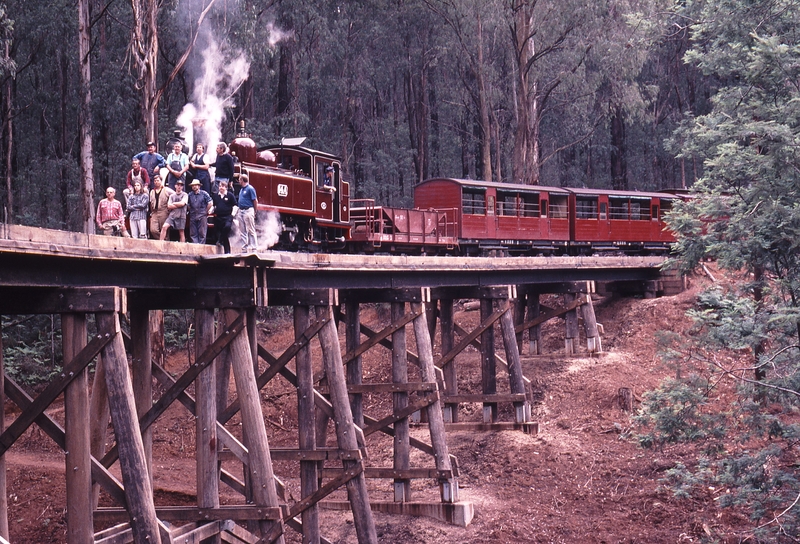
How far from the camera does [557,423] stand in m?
22.1

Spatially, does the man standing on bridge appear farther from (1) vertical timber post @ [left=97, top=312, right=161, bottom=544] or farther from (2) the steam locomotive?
(1) vertical timber post @ [left=97, top=312, right=161, bottom=544]

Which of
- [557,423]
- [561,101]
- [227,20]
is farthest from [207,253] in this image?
[561,101]

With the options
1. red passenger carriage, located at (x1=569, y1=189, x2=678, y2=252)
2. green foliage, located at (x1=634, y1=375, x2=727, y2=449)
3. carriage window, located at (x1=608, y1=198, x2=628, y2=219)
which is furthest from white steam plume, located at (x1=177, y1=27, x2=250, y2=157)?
green foliage, located at (x1=634, y1=375, x2=727, y2=449)

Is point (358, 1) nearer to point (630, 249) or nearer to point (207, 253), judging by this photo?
point (630, 249)

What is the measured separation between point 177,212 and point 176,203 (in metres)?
0.24

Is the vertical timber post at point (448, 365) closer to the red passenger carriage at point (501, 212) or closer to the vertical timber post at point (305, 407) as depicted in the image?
the red passenger carriage at point (501, 212)

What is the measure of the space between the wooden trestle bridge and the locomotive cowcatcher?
81.6 inches

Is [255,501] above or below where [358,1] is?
below

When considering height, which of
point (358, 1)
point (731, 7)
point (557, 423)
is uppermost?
point (358, 1)

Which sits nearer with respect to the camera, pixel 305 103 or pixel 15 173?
pixel 15 173

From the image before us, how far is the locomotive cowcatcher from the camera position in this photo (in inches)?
733

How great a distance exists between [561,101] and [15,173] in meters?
23.5

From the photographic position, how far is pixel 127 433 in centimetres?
910

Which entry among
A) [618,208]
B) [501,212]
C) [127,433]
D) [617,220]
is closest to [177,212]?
[127,433]
